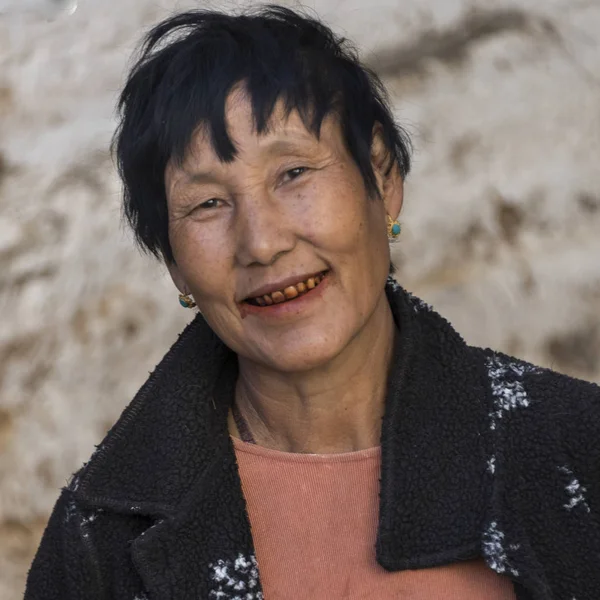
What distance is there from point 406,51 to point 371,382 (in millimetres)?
1463

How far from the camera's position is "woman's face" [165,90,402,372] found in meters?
1.84

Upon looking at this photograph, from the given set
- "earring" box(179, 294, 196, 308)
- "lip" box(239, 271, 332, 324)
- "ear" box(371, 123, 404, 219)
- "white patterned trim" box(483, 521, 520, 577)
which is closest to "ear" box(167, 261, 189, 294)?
"earring" box(179, 294, 196, 308)

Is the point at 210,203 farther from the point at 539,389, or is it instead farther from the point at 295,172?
the point at 539,389

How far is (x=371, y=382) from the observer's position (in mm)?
2006

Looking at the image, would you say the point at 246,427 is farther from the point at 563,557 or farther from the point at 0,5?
the point at 0,5

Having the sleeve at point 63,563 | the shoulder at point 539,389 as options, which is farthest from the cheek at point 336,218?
the sleeve at point 63,563

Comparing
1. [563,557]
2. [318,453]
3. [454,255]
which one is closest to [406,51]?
[454,255]

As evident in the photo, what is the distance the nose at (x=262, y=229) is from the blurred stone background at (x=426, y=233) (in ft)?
4.22

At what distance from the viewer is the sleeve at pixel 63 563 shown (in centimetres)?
200

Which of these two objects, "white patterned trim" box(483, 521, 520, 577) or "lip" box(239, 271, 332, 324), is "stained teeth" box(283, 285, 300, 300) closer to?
"lip" box(239, 271, 332, 324)

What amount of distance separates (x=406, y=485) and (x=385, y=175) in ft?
1.86

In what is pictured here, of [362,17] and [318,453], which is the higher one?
[362,17]

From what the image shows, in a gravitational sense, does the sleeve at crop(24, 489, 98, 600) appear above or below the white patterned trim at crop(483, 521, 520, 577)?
above

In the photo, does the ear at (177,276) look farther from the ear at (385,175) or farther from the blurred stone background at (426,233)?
the blurred stone background at (426,233)
